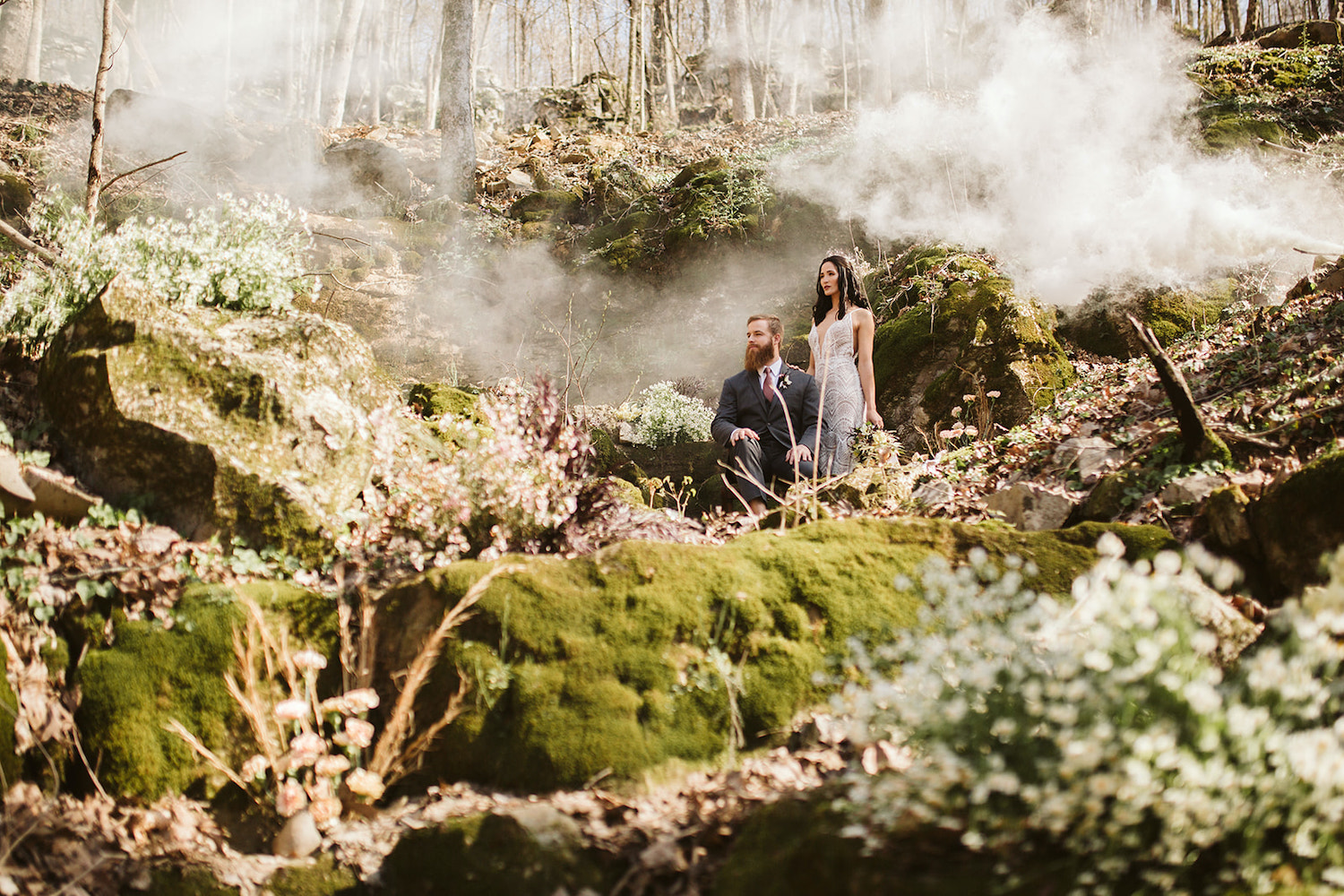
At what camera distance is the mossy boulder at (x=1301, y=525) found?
241 centimetres

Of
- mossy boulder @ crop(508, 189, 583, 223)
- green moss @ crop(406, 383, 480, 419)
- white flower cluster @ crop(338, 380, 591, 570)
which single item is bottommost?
white flower cluster @ crop(338, 380, 591, 570)

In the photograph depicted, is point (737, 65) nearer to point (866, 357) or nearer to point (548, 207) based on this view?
point (548, 207)

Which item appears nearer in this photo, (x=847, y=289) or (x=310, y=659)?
(x=310, y=659)

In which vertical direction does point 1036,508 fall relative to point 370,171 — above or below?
below

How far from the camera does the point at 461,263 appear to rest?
10219mm

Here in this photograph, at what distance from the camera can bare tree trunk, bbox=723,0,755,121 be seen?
1562cm

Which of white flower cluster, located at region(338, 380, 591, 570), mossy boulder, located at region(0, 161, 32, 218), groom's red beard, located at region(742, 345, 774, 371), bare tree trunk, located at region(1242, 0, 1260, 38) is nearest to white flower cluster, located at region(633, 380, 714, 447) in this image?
groom's red beard, located at region(742, 345, 774, 371)

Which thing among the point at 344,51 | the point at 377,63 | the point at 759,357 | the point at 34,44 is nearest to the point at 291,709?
the point at 759,357

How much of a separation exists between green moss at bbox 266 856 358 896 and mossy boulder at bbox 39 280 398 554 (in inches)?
56.1

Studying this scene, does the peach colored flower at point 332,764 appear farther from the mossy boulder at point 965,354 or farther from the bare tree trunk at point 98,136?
the mossy boulder at point 965,354

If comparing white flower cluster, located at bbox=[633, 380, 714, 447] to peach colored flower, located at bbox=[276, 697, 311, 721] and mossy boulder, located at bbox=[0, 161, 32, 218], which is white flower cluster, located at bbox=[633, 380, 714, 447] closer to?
peach colored flower, located at bbox=[276, 697, 311, 721]

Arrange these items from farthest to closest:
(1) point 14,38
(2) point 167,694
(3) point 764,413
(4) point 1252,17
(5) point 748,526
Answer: (1) point 14,38, (4) point 1252,17, (3) point 764,413, (5) point 748,526, (2) point 167,694

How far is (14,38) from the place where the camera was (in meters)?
14.0

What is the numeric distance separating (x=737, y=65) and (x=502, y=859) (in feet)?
56.7
